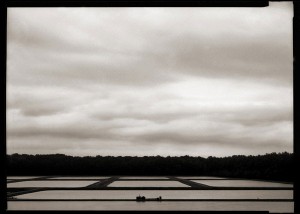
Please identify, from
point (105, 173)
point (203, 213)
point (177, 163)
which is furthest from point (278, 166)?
point (203, 213)

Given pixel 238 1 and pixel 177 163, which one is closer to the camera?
pixel 238 1

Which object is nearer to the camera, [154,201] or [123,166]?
[154,201]

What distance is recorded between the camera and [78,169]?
110 ft

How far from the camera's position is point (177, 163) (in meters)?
34.3

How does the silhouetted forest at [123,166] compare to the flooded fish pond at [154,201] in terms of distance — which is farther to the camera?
the silhouetted forest at [123,166]

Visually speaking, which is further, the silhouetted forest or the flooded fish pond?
the silhouetted forest

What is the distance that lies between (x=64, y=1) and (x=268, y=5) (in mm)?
1548
